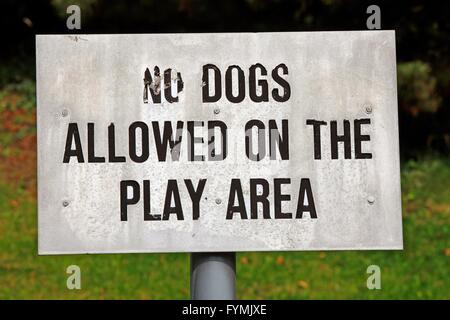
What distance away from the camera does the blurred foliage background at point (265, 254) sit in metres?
7.46

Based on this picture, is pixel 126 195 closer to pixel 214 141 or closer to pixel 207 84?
pixel 214 141

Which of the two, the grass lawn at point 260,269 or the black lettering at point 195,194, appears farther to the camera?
the grass lawn at point 260,269

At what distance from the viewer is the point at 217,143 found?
9.43 feet

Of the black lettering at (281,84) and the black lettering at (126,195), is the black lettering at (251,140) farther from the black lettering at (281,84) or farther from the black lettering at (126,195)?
the black lettering at (126,195)

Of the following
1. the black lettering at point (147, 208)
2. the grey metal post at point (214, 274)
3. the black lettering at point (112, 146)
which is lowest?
the grey metal post at point (214, 274)

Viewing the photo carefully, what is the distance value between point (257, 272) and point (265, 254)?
1.58 ft

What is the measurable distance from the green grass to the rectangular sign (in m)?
4.34

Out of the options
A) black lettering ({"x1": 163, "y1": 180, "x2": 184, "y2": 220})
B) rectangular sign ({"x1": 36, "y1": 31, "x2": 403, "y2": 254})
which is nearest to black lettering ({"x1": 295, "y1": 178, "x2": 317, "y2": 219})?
rectangular sign ({"x1": 36, "y1": 31, "x2": 403, "y2": 254})

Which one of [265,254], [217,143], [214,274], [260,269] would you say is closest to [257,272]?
[260,269]

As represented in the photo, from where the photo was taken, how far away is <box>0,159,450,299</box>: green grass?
7250 millimetres

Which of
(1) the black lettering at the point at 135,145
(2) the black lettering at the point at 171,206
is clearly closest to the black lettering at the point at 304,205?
(2) the black lettering at the point at 171,206

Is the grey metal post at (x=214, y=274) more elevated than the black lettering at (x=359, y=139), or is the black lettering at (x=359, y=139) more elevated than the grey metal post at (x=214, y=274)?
the black lettering at (x=359, y=139)

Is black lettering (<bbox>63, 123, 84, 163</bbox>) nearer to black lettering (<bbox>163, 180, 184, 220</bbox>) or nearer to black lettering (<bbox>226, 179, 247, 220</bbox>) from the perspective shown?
black lettering (<bbox>163, 180, 184, 220</bbox>)

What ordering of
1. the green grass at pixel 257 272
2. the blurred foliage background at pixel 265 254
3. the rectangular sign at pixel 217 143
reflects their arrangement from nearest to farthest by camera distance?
the rectangular sign at pixel 217 143, the green grass at pixel 257 272, the blurred foliage background at pixel 265 254
